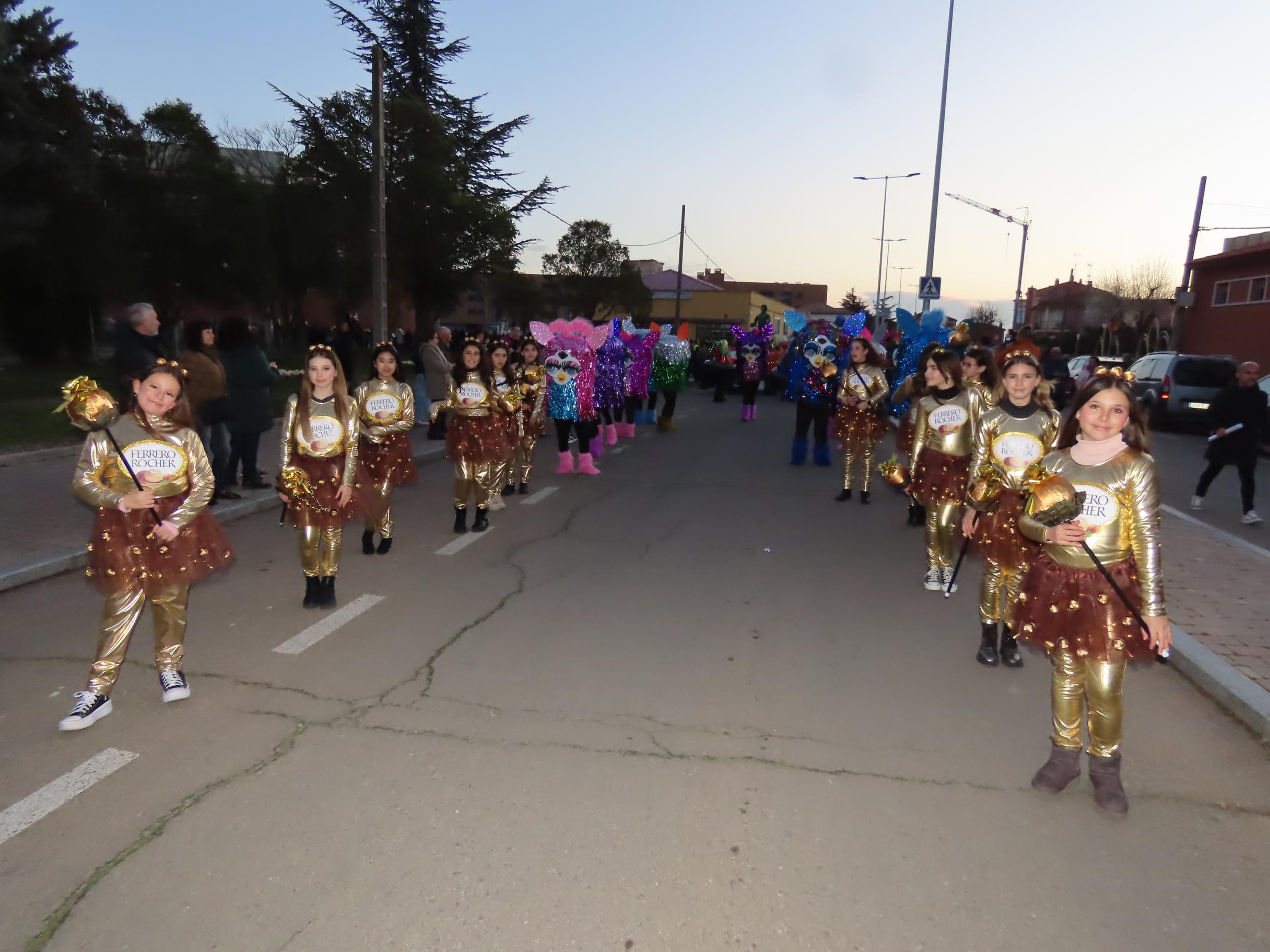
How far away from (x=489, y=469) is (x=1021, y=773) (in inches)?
200

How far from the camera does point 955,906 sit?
8.73ft

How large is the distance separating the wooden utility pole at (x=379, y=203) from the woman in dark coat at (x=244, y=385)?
5.52m

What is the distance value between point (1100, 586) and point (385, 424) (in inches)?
186

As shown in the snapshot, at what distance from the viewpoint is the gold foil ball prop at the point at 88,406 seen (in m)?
3.47

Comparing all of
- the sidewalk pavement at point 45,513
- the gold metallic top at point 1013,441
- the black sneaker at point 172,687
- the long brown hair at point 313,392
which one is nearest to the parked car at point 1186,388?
the gold metallic top at point 1013,441

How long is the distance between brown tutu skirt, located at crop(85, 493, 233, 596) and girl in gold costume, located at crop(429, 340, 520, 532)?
3.58 m

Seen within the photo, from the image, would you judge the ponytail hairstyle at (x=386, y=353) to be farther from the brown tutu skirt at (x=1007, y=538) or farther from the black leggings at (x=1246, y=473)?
the black leggings at (x=1246, y=473)

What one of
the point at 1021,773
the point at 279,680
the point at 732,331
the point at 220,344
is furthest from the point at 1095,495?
the point at 732,331

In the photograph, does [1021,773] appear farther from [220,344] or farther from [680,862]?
[220,344]

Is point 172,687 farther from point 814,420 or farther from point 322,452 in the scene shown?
point 814,420

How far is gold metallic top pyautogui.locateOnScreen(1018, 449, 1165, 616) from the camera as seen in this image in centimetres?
303

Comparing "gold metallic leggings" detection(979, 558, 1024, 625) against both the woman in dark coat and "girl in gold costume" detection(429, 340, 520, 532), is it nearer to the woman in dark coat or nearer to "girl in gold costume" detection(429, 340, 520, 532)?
"girl in gold costume" detection(429, 340, 520, 532)

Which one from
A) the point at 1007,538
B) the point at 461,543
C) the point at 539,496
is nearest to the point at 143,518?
the point at 461,543

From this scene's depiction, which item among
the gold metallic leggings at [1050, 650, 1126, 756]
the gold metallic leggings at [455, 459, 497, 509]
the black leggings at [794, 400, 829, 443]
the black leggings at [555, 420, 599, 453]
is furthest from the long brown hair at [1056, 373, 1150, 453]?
the black leggings at [794, 400, 829, 443]
